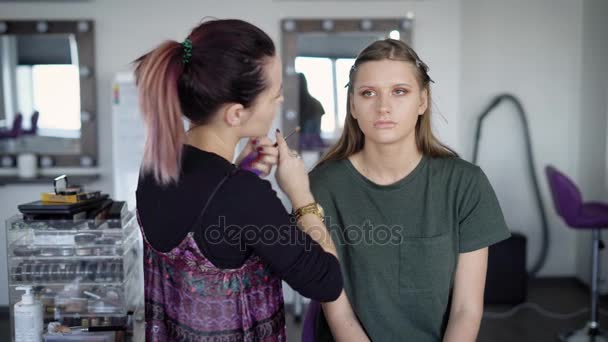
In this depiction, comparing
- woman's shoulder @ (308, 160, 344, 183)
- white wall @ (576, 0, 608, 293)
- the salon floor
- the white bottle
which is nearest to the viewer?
the white bottle

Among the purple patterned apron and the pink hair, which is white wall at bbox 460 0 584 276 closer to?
the purple patterned apron

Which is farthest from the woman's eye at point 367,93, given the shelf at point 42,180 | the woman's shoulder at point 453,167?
the shelf at point 42,180

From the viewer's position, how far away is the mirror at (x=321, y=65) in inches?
144

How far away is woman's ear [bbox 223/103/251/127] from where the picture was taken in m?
1.07

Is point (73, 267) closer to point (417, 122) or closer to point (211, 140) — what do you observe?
point (211, 140)

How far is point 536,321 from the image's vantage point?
3607mm

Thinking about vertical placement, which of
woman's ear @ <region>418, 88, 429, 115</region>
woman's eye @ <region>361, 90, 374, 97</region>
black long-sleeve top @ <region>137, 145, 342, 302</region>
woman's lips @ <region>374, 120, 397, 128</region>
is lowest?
black long-sleeve top @ <region>137, 145, 342, 302</region>

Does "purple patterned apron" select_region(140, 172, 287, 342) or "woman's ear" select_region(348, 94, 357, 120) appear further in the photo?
"woman's ear" select_region(348, 94, 357, 120)

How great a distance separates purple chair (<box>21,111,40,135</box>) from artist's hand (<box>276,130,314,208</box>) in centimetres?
290

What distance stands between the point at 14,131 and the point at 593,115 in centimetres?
383

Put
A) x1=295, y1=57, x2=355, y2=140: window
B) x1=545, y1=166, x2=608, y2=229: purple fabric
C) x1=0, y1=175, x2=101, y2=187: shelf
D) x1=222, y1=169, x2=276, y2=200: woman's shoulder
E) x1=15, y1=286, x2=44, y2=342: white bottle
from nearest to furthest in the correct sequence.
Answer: x1=222, y1=169, x2=276, y2=200: woman's shoulder → x1=15, y1=286, x2=44, y2=342: white bottle → x1=545, y1=166, x2=608, y2=229: purple fabric → x1=0, y1=175, x2=101, y2=187: shelf → x1=295, y1=57, x2=355, y2=140: window

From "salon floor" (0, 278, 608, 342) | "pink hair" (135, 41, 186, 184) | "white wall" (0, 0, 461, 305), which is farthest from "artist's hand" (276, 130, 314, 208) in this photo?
"white wall" (0, 0, 461, 305)

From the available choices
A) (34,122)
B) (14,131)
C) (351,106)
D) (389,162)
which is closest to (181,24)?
(34,122)

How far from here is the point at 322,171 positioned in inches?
58.4
